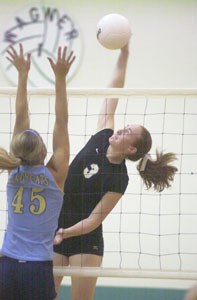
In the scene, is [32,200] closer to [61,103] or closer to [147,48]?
[61,103]

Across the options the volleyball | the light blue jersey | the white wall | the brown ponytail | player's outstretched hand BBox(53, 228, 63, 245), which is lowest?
player's outstretched hand BBox(53, 228, 63, 245)

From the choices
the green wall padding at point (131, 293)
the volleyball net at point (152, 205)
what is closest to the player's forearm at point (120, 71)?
the volleyball net at point (152, 205)

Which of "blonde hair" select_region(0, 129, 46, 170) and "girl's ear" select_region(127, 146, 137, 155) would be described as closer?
"blonde hair" select_region(0, 129, 46, 170)

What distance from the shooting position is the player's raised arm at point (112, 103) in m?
3.32

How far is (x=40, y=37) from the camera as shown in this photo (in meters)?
5.20

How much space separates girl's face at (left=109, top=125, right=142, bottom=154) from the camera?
305 cm

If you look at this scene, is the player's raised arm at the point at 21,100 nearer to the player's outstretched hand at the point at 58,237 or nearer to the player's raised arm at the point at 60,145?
the player's raised arm at the point at 60,145

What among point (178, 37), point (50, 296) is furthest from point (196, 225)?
point (50, 296)

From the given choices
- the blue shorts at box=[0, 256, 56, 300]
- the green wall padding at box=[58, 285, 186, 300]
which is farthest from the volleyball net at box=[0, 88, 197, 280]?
the blue shorts at box=[0, 256, 56, 300]

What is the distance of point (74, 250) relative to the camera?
310 cm

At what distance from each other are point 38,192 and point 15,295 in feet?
1.56

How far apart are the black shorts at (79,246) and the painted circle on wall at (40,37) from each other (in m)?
2.35

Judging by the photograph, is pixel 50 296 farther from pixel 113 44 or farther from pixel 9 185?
pixel 113 44

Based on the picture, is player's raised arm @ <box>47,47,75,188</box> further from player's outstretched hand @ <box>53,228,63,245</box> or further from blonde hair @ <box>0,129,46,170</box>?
player's outstretched hand @ <box>53,228,63,245</box>
